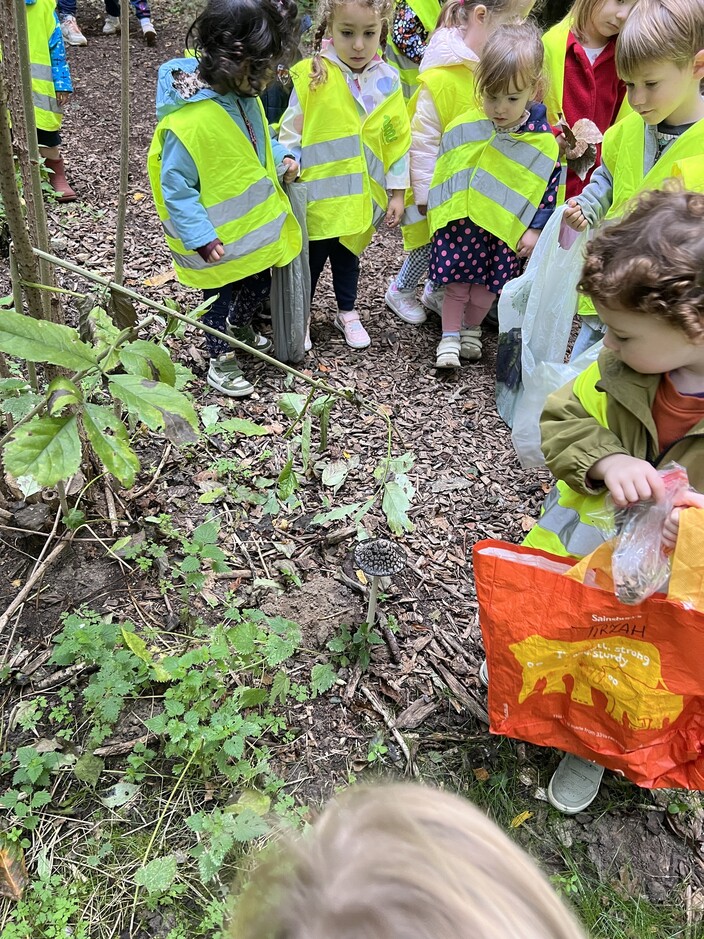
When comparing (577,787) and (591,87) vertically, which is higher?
(591,87)

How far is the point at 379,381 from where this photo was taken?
3758 mm

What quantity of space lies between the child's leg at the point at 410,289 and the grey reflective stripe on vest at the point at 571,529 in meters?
2.44

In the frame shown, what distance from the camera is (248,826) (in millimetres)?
1664

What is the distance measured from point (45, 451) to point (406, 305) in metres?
3.48

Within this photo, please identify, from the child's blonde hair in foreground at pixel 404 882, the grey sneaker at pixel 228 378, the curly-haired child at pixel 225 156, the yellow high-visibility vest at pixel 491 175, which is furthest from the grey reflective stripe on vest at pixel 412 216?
the child's blonde hair in foreground at pixel 404 882

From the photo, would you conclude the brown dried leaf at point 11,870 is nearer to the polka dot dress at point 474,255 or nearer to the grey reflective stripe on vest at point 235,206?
the grey reflective stripe on vest at point 235,206

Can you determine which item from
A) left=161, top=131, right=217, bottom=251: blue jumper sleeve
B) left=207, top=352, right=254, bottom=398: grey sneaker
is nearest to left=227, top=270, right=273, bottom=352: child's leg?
left=207, top=352, right=254, bottom=398: grey sneaker

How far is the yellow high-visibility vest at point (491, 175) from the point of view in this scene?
3336 mm

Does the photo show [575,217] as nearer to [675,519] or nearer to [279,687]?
[675,519]

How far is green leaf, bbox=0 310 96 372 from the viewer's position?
1074 millimetres

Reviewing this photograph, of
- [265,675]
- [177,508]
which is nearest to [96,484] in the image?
[177,508]

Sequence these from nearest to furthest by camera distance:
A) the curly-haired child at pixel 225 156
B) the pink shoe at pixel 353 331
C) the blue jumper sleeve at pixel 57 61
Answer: the curly-haired child at pixel 225 156
the pink shoe at pixel 353 331
the blue jumper sleeve at pixel 57 61

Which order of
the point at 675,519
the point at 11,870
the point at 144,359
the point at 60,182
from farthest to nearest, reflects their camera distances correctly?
1. the point at 60,182
2. the point at 11,870
3. the point at 675,519
4. the point at 144,359

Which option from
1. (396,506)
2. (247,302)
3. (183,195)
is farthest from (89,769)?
(247,302)
